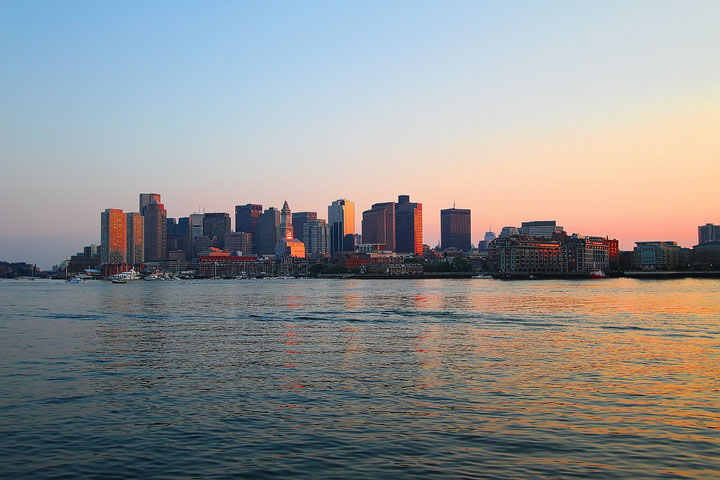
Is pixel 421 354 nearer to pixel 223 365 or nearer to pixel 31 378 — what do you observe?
pixel 223 365

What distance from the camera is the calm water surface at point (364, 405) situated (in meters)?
19.0

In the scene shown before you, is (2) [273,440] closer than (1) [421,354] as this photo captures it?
Yes

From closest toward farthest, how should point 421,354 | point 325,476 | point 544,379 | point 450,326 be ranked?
point 325,476
point 544,379
point 421,354
point 450,326

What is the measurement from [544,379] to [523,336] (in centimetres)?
1958

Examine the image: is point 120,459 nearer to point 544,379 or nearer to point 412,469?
point 412,469

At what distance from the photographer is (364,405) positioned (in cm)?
2603

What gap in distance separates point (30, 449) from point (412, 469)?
500 inches

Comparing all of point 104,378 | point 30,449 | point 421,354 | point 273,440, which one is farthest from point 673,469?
point 104,378

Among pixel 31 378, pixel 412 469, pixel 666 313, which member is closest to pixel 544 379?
pixel 412 469

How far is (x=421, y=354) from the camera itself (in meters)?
40.6

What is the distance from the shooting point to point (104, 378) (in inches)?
1297

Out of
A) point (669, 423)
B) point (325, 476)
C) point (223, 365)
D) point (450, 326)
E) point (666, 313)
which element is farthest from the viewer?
point (666, 313)

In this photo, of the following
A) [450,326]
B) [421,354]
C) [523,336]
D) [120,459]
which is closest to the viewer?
[120,459]

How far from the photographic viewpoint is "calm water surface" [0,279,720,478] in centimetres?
1902
